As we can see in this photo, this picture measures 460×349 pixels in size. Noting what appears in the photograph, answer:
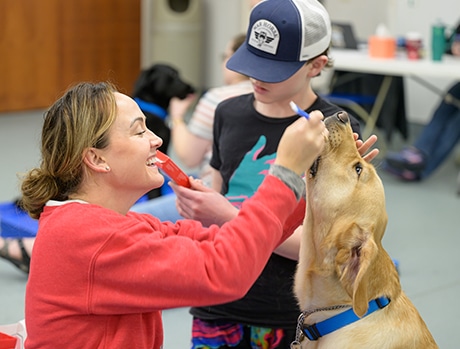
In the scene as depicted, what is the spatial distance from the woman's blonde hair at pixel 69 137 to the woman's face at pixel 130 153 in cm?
2

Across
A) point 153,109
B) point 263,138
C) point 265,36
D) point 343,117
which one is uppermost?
point 265,36

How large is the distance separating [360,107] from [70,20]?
10.5 ft

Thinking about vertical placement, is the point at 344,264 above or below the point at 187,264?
below

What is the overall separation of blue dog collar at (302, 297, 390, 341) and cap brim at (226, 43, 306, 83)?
0.61m

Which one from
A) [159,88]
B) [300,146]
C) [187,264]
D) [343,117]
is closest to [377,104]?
[159,88]

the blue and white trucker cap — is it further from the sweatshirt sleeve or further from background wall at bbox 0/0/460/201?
background wall at bbox 0/0/460/201

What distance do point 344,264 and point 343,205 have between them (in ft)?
0.50

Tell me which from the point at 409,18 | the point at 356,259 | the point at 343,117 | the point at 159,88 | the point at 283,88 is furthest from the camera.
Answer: the point at 409,18

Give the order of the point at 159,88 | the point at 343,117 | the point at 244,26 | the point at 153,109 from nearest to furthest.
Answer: the point at 343,117
the point at 153,109
the point at 159,88
the point at 244,26

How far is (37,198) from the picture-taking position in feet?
5.30

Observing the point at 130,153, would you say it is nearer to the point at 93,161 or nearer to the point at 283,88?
the point at 93,161

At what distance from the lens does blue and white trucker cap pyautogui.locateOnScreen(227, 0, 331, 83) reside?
195 centimetres

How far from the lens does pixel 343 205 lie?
184 cm

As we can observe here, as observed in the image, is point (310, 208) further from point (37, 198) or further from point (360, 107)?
point (360, 107)
